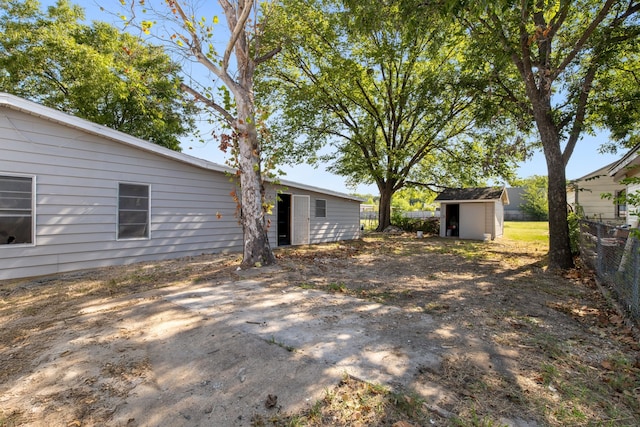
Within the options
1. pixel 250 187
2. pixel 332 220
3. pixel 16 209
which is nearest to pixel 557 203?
pixel 250 187

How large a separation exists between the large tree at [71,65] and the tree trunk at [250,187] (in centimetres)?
584

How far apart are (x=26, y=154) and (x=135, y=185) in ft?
6.63

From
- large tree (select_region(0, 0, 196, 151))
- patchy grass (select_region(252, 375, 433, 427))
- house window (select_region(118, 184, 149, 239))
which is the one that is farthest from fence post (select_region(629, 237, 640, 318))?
large tree (select_region(0, 0, 196, 151))

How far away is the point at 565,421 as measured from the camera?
6.79 feet

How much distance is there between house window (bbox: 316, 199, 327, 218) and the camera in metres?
13.2

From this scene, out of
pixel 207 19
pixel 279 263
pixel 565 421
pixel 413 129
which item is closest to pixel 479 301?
pixel 565 421

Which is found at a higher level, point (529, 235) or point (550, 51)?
point (550, 51)

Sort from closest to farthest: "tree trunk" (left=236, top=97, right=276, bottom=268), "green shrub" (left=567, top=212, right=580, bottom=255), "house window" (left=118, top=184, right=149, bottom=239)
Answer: "tree trunk" (left=236, top=97, right=276, bottom=268) < "house window" (left=118, top=184, right=149, bottom=239) < "green shrub" (left=567, top=212, right=580, bottom=255)

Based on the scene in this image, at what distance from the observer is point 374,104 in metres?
18.6

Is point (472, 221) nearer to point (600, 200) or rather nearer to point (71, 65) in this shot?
point (600, 200)

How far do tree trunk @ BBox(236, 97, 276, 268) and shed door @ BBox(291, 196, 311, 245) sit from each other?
5223 mm

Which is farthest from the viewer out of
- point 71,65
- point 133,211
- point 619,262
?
point 71,65

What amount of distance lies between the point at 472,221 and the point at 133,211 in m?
16.0

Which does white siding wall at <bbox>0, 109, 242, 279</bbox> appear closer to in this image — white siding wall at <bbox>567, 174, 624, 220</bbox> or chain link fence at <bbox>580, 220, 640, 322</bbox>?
chain link fence at <bbox>580, 220, 640, 322</bbox>
